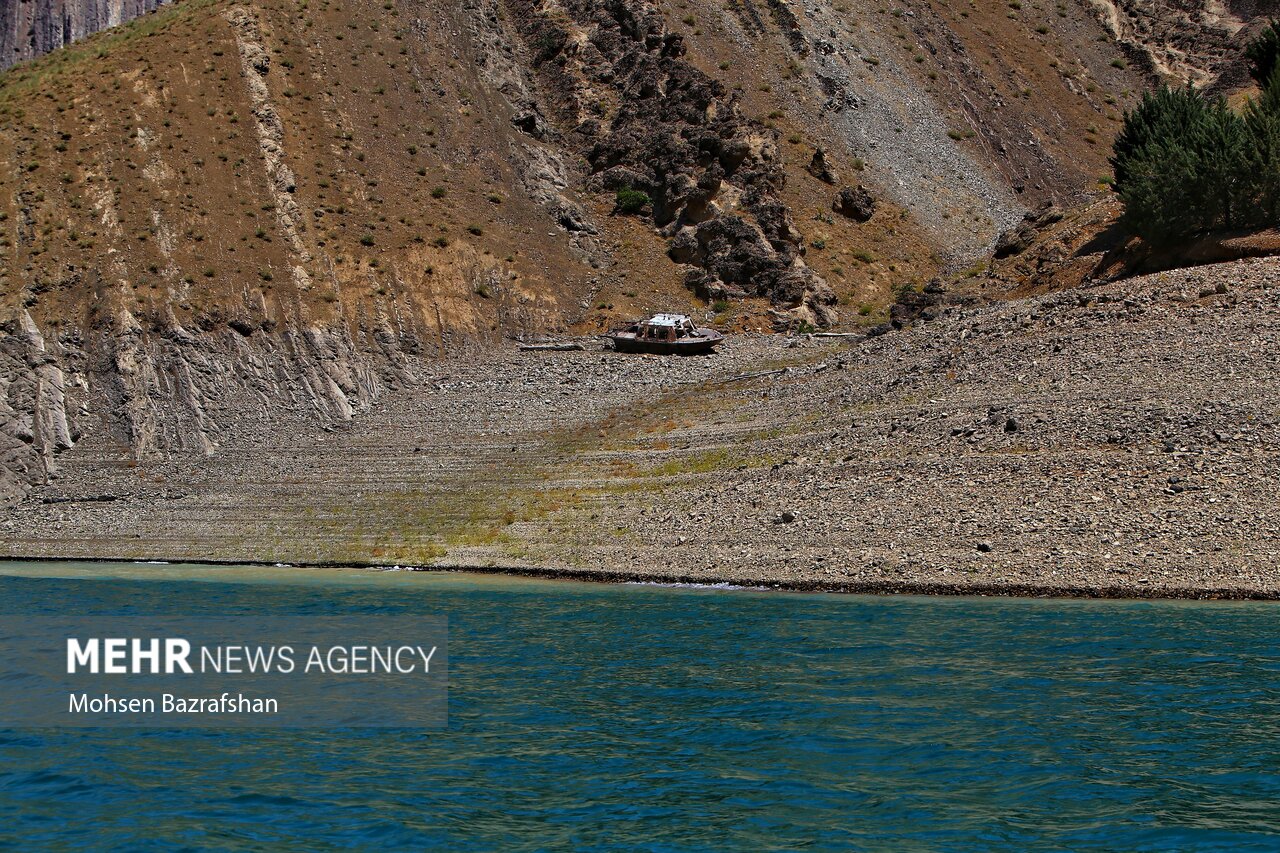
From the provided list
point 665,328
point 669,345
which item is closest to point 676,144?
point 665,328

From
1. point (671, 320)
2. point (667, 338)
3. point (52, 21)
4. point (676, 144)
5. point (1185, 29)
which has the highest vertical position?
point (52, 21)

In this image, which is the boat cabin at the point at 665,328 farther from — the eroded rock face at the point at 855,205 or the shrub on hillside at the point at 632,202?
the eroded rock face at the point at 855,205

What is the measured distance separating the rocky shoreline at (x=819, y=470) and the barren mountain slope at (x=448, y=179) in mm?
3699

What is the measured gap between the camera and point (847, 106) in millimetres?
67500

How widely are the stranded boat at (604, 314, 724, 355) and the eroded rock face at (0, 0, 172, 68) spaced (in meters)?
73.9

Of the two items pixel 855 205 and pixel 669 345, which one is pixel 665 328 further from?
pixel 855 205

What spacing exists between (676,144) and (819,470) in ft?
95.6

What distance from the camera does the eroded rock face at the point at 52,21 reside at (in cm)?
10450

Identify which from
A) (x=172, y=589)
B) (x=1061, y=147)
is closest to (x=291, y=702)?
(x=172, y=589)

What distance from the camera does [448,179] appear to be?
2271 inches

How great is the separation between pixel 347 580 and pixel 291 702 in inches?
542

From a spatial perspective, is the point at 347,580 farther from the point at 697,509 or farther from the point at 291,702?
the point at 291,702

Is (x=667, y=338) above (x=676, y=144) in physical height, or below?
below

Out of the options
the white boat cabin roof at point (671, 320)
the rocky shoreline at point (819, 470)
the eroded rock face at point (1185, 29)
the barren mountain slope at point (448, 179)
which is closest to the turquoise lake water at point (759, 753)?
the rocky shoreline at point (819, 470)
